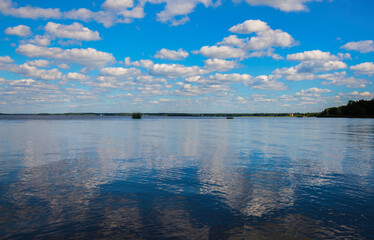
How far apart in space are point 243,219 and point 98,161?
Answer: 57.7 feet

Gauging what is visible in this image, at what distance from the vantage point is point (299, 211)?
13.0 meters

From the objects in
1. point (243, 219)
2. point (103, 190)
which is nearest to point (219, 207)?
point (243, 219)

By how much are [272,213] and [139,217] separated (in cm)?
611

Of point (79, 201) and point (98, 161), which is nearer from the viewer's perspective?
point (79, 201)

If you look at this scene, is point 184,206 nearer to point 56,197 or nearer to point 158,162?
point 56,197

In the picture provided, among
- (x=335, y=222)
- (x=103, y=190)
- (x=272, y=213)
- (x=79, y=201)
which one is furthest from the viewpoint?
(x=103, y=190)

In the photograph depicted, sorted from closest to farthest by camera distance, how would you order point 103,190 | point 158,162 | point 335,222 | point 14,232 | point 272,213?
1. point 14,232
2. point 335,222
3. point 272,213
4. point 103,190
5. point 158,162

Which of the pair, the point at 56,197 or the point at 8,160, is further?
the point at 8,160

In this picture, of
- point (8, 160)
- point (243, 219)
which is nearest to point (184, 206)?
point (243, 219)

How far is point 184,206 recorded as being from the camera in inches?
531

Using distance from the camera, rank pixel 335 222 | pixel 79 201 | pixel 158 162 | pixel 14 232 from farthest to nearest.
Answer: pixel 158 162 < pixel 79 201 < pixel 335 222 < pixel 14 232

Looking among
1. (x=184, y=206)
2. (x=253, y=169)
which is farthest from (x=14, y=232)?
(x=253, y=169)

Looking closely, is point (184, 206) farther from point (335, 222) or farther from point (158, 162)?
point (158, 162)

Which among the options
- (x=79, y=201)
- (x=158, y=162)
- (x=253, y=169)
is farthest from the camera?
(x=158, y=162)
